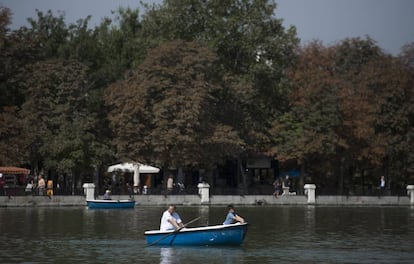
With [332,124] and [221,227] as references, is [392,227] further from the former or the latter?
[332,124]

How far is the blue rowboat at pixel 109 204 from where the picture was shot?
236 ft

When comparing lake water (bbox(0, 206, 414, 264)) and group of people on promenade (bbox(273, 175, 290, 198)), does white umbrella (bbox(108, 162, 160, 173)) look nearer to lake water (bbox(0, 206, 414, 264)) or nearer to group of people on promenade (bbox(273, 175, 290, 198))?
group of people on promenade (bbox(273, 175, 290, 198))

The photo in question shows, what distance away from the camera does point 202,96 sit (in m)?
81.2

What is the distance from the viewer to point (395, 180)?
3684 inches

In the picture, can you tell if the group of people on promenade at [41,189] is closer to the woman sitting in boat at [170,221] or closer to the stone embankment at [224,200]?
the stone embankment at [224,200]

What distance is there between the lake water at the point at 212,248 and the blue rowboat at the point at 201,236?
0.34m

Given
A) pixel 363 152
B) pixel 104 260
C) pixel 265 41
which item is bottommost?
pixel 104 260

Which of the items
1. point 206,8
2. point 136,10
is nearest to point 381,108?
point 206,8

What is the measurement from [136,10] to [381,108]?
90.0 feet

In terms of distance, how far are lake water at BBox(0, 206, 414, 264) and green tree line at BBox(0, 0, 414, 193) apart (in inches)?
428

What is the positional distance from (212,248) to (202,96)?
39.5m

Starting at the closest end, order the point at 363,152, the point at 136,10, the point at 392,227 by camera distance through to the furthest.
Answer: the point at 392,227
the point at 363,152
the point at 136,10

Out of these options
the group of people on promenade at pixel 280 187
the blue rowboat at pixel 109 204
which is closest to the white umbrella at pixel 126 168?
the group of people on promenade at pixel 280 187

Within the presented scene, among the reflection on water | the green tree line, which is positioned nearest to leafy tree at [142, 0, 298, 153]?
the green tree line
